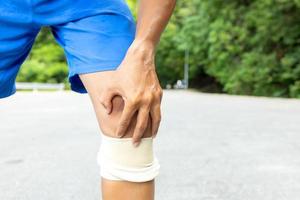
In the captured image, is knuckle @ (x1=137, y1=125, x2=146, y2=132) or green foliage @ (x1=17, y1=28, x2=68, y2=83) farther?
green foliage @ (x1=17, y1=28, x2=68, y2=83)

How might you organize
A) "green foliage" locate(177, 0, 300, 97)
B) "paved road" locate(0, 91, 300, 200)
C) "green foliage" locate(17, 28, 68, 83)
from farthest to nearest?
"green foliage" locate(17, 28, 68, 83) → "green foliage" locate(177, 0, 300, 97) → "paved road" locate(0, 91, 300, 200)

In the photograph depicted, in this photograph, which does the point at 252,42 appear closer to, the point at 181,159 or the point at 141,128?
the point at 181,159

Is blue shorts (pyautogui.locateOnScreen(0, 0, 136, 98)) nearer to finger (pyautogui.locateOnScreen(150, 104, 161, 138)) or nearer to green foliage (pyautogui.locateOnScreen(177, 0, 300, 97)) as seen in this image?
finger (pyautogui.locateOnScreen(150, 104, 161, 138))

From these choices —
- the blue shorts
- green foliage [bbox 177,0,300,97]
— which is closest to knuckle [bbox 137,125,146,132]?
the blue shorts

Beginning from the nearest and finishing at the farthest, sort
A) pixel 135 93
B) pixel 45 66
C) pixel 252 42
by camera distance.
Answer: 1. pixel 135 93
2. pixel 252 42
3. pixel 45 66

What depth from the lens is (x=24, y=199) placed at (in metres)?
3.60

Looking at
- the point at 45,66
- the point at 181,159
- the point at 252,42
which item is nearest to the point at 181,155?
the point at 181,159

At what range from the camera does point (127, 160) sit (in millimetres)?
1230

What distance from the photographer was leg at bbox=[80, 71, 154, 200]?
121 cm

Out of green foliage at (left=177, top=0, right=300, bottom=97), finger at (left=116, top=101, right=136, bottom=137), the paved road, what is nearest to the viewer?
finger at (left=116, top=101, right=136, bottom=137)

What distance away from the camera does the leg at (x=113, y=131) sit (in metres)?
1.21

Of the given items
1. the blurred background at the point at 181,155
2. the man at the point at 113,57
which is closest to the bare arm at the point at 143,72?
the man at the point at 113,57

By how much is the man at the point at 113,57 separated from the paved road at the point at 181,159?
7.77 feet

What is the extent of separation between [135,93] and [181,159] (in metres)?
3.79
